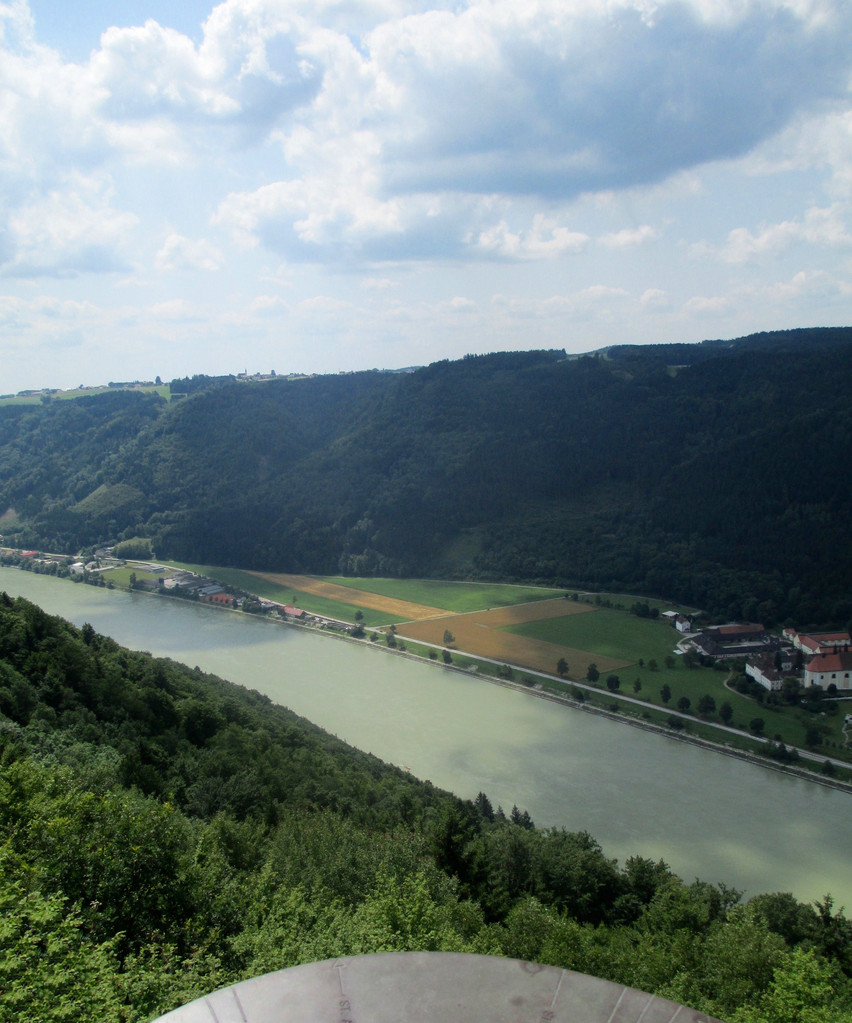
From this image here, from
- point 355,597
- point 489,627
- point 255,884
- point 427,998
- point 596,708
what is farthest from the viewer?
point 355,597

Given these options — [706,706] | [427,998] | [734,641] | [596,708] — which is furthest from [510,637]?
[427,998]

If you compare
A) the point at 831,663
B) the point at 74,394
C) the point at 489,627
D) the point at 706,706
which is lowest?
the point at 706,706

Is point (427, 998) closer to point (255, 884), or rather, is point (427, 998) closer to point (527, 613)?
point (255, 884)

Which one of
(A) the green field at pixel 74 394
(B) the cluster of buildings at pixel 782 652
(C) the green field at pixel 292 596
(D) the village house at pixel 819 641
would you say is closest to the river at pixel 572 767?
(C) the green field at pixel 292 596

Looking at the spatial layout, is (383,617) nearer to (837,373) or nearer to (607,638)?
(607,638)

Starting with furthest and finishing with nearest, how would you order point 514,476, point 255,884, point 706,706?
point 514,476 < point 706,706 < point 255,884

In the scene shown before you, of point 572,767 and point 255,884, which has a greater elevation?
point 255,884

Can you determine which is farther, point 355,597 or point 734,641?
point 355,597
